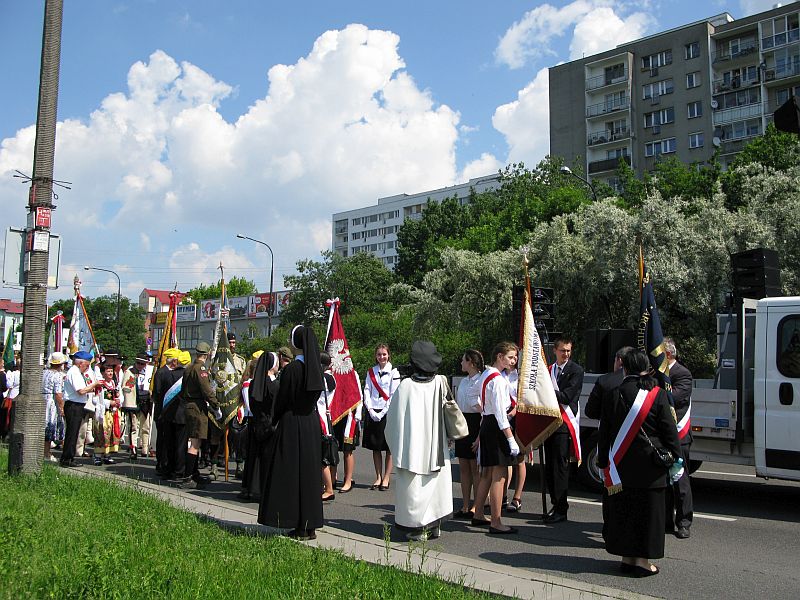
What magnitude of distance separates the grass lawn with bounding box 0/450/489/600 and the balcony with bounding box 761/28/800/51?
59107 mm

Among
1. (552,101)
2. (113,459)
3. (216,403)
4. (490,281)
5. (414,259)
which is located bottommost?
(113,459)

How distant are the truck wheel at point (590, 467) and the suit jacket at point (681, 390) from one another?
221 cm

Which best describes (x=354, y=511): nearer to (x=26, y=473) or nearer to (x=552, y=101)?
(x=26, y=473)

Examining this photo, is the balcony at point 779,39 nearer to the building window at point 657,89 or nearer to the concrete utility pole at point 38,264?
the building window at point 657,89

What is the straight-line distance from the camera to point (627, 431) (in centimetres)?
616

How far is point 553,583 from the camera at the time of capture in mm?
5711

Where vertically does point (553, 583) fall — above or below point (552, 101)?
below

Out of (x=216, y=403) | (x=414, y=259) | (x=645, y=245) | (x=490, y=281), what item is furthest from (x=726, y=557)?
(x=414, y=259)

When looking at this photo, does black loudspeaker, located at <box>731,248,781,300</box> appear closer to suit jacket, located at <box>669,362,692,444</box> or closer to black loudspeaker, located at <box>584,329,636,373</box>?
suit jacket, located at <box>669,362,692,444</box>

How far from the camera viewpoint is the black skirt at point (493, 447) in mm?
7785

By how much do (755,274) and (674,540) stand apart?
3.91 metres

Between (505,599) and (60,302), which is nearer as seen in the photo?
(505,599)

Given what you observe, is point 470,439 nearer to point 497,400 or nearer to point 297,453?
point 497,400

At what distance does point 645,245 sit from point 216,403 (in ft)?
52.5
